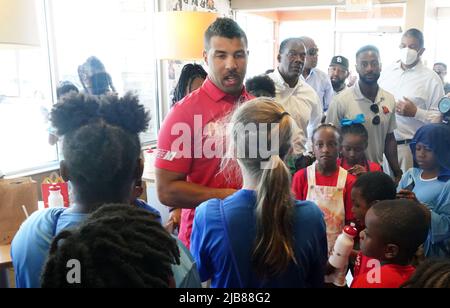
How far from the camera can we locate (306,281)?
3.91 ft

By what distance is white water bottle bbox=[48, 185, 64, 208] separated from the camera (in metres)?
2.05

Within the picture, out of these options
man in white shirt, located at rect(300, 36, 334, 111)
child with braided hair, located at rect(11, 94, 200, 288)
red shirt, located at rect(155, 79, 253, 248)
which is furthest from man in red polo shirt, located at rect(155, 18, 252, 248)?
man in white shirt, located at rect(300, 36, 334, 111)

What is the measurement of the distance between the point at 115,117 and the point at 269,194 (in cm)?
53

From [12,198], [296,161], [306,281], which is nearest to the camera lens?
[306,281]

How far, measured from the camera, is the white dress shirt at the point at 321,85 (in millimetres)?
3760

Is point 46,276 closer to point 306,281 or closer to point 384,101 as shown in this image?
A: point 306,281

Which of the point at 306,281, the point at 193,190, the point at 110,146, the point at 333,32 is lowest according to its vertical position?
the point at 306,281

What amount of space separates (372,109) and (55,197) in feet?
6.74

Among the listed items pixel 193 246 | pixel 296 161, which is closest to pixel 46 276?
pixel 193 246

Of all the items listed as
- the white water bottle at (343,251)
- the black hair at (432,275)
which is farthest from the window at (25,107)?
the black hair at (432,275)

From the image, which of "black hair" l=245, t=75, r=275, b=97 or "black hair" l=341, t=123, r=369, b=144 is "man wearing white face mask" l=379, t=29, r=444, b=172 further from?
"black hair" l=245, t=75, r=275, b=97

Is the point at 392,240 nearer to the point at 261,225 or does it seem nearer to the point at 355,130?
the point at 261,225

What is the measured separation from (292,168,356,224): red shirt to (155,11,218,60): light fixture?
1.58 metres

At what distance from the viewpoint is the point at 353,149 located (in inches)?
93.3
